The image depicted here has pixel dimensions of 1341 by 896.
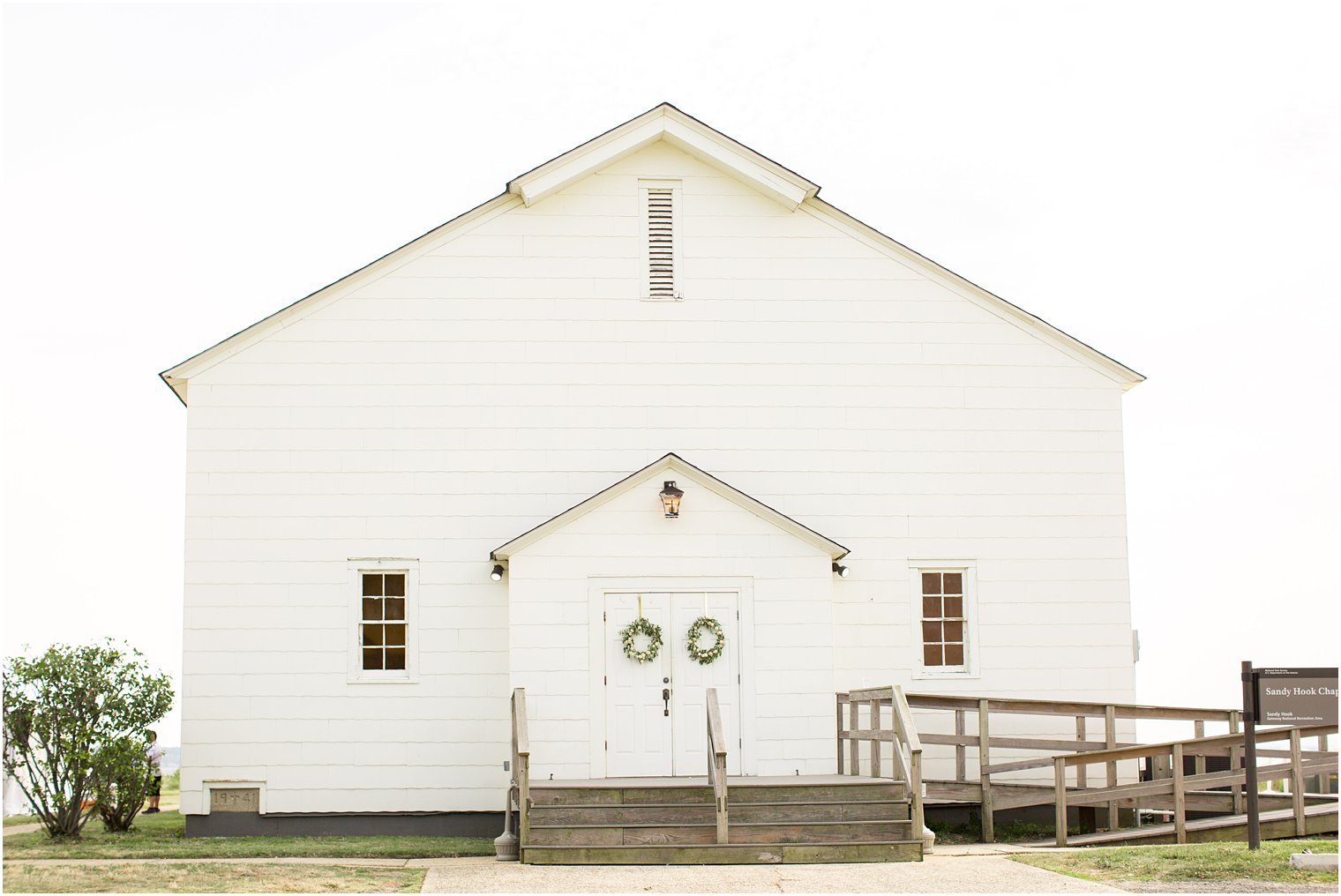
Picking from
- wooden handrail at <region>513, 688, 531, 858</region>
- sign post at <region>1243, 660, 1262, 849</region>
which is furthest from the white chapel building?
sign post at <region>1243, 660, 1262, 849</region>

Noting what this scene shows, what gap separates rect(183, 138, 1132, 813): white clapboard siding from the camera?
1703cm

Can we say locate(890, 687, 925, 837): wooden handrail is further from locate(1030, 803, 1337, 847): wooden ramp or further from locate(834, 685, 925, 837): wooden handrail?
locate(1030, 803, 1337, 847): wooden ramp

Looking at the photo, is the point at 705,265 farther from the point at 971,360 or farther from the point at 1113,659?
the point at 1113,659

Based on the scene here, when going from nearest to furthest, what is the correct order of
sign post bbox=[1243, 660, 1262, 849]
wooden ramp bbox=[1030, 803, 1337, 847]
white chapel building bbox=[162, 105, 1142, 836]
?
sign post bbox=[1243, 660, 1262, 849]
wooden ramp bbox=[1030, 803, 1337, 847]
white chapel building bbox=[162, 105, 1142, 836]

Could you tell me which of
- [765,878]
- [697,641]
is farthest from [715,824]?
[697,641]

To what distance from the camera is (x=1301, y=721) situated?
43.5 ft

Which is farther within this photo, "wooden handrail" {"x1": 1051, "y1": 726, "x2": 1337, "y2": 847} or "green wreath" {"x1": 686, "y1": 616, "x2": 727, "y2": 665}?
"green wreath" {"x1": 686, "y1": 616, "x2": 727, "y2": 665}

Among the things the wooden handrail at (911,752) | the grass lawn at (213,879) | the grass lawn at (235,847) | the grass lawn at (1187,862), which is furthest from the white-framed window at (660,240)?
the grass lawn at (1187,862)

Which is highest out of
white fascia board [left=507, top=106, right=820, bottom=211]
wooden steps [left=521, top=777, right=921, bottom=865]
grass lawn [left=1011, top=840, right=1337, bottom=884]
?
white fascia board [left=507, top=106, right=820, bottom=211]

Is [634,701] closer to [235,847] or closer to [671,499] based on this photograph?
[671,499]

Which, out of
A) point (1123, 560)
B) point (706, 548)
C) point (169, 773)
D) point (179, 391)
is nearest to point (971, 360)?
point (1123, 560)

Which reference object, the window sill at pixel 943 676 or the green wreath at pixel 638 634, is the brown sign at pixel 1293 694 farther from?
the green wreath at pixel 638 634

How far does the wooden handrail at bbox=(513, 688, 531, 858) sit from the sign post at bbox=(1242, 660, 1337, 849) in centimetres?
660

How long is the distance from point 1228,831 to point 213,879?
34.4 ft
